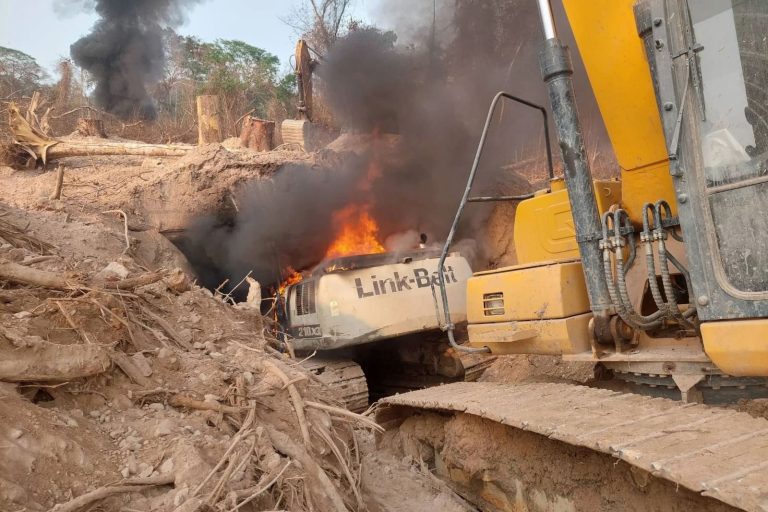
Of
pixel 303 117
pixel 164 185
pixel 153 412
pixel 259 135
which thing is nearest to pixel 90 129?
pixel 259 135

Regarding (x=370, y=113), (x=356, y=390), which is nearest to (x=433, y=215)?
(x=370, y=113)

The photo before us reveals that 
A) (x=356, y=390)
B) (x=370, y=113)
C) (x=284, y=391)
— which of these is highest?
(x=370, y=113)

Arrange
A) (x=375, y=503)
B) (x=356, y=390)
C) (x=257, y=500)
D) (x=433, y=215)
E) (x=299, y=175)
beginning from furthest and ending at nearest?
(x=433, y=215), (x=299, y=175), (x=356, y=390), (x=375, y=503), (x=257, y=500)

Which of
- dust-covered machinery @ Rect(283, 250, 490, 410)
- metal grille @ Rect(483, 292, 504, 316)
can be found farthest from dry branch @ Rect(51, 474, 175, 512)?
dust-covered machinery @ Rect(283, 250, 490, 410)

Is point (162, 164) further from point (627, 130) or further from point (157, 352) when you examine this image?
point (627, 130)

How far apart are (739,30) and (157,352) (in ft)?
10.2


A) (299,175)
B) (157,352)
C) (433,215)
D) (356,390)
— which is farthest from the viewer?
(433,215)

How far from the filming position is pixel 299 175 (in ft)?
32.1

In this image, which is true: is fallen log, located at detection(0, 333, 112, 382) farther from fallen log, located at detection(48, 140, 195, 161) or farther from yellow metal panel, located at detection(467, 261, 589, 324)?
fallen log, located at detection(48, 140, 195, 161)

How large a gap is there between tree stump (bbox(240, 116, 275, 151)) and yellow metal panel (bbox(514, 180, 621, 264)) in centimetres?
817

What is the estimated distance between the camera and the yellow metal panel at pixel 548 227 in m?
3.73

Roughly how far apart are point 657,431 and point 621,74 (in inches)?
70.8

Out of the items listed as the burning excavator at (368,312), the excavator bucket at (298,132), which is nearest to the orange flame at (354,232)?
the burning excavator at (368,312)

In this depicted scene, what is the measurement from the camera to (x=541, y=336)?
3299mm
